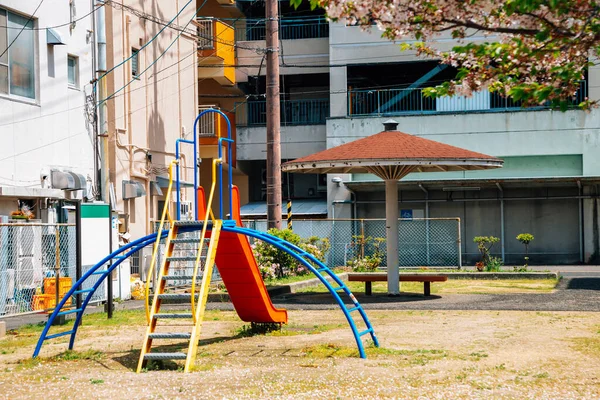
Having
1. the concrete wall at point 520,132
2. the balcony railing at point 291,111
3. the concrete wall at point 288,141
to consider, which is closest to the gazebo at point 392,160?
the concrete wall at point 520,132

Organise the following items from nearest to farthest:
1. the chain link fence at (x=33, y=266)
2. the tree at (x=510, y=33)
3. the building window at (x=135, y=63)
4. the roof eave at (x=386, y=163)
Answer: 1. the tree at (x=510, y=33)
2. the chain link fence at (x=33, y=266)
3. the roof eave at (x=386, y=163)
4. the building window at (x=135, y=63)

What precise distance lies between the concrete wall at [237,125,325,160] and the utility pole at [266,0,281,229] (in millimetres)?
15213

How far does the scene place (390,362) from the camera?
11.2 meters

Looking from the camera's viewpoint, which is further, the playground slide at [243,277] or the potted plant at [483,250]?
the potted plant at [483,250]

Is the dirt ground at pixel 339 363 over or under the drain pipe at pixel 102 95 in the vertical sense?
under

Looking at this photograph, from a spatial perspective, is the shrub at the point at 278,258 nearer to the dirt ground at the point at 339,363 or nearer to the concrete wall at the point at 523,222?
the dirt ground at the point at 339,363

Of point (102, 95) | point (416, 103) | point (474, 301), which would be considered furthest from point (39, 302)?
point (416, 103)

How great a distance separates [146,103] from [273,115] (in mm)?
5009

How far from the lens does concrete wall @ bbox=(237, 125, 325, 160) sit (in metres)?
41.2

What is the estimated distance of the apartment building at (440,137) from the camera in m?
35.9

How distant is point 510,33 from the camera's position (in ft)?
23.7

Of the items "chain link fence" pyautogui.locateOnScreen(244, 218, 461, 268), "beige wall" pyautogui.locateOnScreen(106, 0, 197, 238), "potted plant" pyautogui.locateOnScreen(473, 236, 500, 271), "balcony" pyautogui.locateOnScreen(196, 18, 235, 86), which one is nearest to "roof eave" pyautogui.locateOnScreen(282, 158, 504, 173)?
"beige wall" pyautogui.locateOnScreen(106, 0, 197, 238)

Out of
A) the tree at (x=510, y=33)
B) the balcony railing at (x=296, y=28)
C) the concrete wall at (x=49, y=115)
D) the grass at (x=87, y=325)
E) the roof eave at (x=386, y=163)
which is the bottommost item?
the grass at (x=87, y=325)

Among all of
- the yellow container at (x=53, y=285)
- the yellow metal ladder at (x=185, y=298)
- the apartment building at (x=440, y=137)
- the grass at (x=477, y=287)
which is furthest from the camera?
the apartment building at (x=440, y=137)
